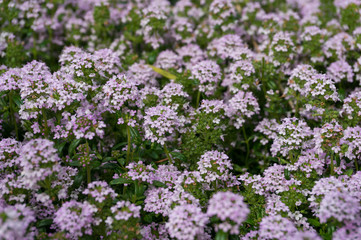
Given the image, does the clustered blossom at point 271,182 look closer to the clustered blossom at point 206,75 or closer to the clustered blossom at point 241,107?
the clustered blossom at point 241,107

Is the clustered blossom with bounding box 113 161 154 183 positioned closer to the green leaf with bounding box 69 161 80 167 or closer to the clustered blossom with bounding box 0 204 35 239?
the green leaf with bounding box 69 161 80 167

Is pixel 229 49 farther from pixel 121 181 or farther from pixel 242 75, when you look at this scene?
pixel 121 181

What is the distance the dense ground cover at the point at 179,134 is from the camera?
3592 millimetres

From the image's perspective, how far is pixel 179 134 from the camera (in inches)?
207

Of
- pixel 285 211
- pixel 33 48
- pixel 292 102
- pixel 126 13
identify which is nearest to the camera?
pixel 285 211

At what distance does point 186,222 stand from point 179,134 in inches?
79.8

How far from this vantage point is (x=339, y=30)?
670cm

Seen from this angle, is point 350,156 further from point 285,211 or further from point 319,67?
point 319,67

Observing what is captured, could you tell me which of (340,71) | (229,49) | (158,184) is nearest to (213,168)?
(158,184)

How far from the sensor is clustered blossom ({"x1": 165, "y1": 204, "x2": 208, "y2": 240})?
11.0ft

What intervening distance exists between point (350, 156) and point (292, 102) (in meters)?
1.75

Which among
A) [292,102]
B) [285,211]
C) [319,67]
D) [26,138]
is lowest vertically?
[285,211]

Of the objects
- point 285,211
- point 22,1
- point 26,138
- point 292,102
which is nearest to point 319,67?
point 292,102

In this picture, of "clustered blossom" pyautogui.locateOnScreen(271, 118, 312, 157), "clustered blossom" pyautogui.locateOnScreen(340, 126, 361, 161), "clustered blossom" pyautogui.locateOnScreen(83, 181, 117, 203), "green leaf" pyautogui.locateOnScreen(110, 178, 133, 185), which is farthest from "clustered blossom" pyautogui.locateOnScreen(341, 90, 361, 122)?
"clustered blossom" pyautogui.locateOnScreen(83, 181, 117, 203)
